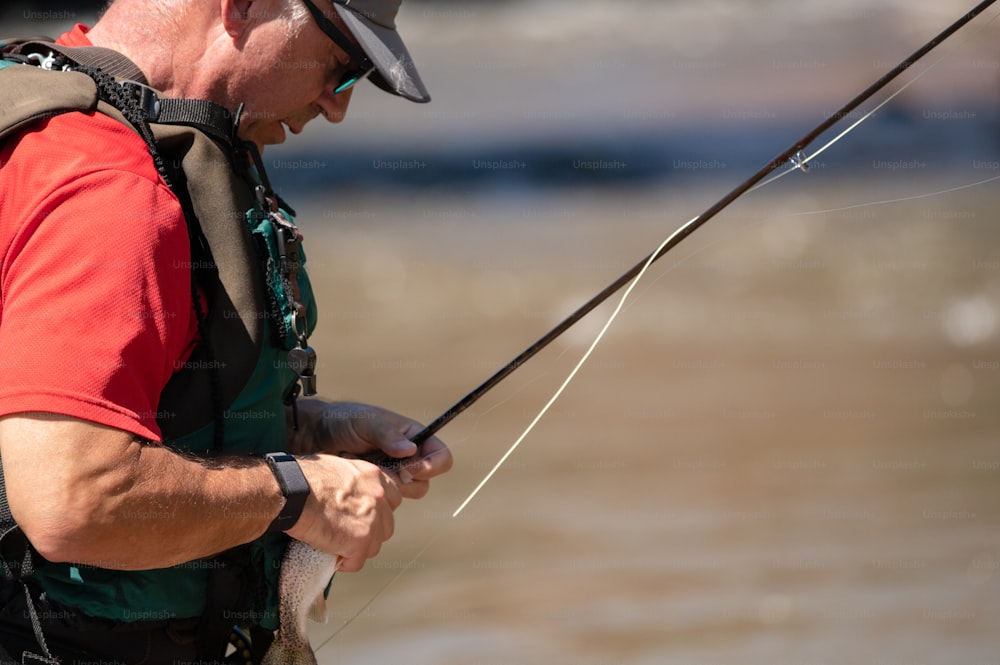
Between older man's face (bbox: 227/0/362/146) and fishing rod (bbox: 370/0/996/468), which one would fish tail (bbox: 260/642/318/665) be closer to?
fishing rod (bbox: 370/0/996/468)

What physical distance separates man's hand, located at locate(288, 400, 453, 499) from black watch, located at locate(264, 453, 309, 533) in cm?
50

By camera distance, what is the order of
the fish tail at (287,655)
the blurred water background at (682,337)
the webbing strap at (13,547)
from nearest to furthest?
the webbing strap at (13,547), the fish tail at (287,655), the blurred water background at (682,337)

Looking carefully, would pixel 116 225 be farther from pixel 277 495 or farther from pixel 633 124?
pixel 633 124

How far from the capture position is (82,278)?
172 cm

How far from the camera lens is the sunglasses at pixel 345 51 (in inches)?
87.7

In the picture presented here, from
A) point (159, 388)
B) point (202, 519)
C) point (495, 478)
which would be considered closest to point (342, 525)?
point (202, 519)

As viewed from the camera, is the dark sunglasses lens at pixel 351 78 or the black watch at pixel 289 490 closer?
the black watch at pixel 289 490

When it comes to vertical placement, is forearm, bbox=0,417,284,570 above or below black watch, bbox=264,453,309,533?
above

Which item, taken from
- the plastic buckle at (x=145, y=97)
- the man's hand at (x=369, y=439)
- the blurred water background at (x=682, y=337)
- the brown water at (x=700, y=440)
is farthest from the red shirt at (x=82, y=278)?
the brown water at (x=700, y=440)

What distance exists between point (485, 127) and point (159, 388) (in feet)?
49.1

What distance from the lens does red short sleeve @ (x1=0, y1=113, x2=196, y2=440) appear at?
170 centimetres

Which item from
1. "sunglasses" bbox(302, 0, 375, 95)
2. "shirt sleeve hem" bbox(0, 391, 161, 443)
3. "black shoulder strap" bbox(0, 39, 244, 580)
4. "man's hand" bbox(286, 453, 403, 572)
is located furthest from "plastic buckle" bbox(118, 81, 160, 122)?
"man's hand" bbox(286, 453, 403, 572)

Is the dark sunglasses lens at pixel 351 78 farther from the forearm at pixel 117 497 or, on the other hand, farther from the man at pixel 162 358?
the forearm at pixel 117 497

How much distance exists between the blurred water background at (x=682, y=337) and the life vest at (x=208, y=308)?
1.29m
